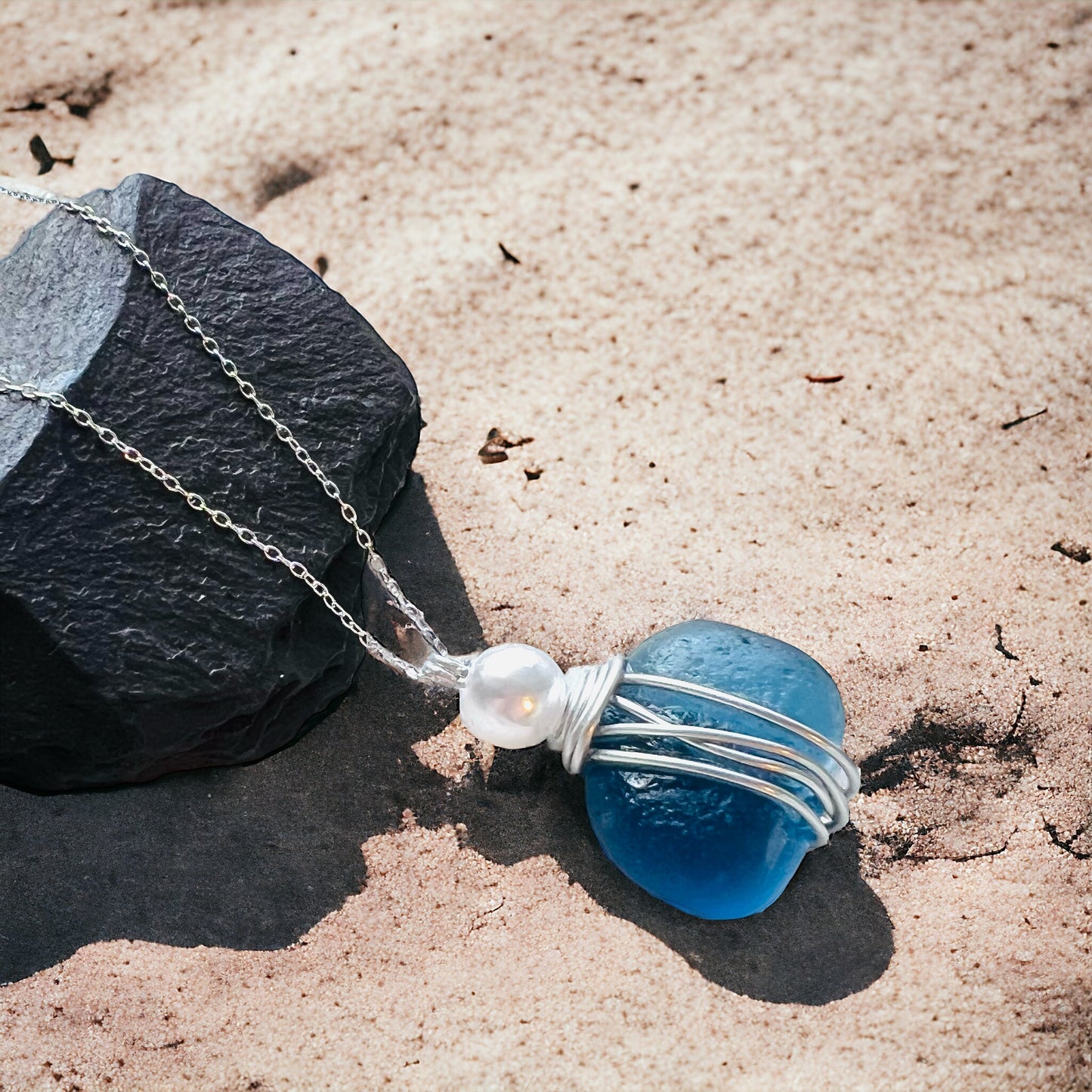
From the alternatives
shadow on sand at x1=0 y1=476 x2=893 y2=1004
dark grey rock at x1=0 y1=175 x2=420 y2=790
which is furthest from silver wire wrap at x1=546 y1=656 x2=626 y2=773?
dark grey rock at x1=0 y1=175 x2=420 y2=790

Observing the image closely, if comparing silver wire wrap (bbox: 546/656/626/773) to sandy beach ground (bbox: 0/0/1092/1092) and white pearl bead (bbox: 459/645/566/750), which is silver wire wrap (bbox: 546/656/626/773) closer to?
white pearl bead (bbox: 459/645/566/750)

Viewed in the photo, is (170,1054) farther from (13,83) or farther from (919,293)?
(13,83)

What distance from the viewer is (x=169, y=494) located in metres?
1.92

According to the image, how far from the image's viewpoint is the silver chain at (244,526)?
6.23 ft

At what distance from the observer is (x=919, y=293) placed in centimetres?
273

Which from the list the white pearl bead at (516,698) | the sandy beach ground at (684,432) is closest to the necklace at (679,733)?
the white pearl bead at (516,698)

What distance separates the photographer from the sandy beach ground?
1798 mm

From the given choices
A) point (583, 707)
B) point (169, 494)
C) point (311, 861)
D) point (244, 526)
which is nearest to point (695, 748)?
point (583, 707)

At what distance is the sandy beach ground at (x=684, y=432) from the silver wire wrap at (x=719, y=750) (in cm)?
20

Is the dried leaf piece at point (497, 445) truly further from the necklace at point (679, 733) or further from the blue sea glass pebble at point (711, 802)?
the blue sea glass pebble at point (711, 802)

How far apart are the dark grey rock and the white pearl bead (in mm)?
284

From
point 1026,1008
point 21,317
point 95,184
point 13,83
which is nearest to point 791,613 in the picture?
point 1026,1008

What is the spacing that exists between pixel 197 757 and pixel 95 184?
5.47 feet

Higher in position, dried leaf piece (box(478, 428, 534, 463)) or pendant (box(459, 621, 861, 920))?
dried leaf piece (box(478, 428, 534, 463))
